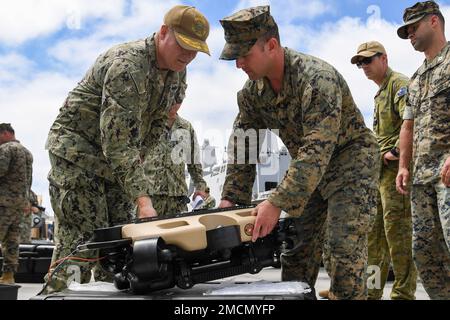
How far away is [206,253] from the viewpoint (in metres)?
2.38

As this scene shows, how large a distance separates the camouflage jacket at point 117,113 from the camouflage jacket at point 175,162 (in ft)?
5.52

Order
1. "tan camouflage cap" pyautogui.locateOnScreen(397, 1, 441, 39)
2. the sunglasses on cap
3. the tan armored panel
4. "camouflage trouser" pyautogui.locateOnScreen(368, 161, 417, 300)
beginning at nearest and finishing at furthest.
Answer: the tan armored panel, "tan camouflage cap" pyautogui.locateOnScreen(397, 1, 441, 39), "camouflage trouser" pyautogui.locateOnScreen(368, 161, 417, 300), the sunglasses on cap

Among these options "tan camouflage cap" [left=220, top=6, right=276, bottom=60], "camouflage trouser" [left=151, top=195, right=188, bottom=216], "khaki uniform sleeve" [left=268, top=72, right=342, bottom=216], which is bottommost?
"camouflage trouser" [left=151, top=195, right=188, bottom=216]

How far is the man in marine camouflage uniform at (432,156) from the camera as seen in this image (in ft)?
11.1

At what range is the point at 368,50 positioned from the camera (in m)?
4.84

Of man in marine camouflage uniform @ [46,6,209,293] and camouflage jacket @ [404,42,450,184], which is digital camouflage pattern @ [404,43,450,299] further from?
man in marine camouflage uniform @ [46,6,209,293]

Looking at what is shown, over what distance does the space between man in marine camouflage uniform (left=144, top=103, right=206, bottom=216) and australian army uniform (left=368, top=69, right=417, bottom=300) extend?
1.69m

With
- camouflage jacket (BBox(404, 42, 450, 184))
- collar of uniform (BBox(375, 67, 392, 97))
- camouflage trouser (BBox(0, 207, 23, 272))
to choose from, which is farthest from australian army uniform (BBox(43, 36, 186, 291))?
camouflage trouser (BBox(0, 207, 23, 272))

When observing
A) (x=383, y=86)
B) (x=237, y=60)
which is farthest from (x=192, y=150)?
(x=237, y=60)

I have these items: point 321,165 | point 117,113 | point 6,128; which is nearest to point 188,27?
point 117,113

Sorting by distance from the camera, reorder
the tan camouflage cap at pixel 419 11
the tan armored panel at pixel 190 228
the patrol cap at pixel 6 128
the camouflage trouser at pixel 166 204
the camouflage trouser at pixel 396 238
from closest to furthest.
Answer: the tan armored panel at pixel 190 228 → the tan camouflage cap at pixel 419 11 → the camouflage trouser at pixel 396 238 → the camouflage trouser at pixel 166 204 → the patrol cap at pixel 6 128

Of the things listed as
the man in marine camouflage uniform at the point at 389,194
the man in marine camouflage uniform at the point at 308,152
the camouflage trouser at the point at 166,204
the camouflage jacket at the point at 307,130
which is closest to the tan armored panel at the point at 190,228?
the man in marine camouflage uniform at the point at 308,152

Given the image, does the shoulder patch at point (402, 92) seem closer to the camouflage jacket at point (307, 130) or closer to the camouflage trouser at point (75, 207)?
the camouflage jacket at point (307, 130)

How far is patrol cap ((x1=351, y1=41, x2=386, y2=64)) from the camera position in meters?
4.80
